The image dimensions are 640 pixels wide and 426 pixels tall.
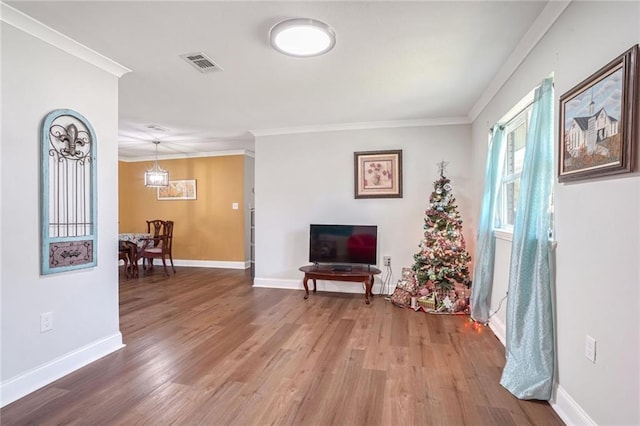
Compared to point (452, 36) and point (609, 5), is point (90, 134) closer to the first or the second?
point (452, 36)

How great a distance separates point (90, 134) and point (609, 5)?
329 cm

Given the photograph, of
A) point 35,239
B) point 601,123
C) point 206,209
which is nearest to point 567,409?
point 601,123

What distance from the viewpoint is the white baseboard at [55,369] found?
6.40 feet

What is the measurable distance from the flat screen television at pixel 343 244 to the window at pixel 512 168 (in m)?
1.56

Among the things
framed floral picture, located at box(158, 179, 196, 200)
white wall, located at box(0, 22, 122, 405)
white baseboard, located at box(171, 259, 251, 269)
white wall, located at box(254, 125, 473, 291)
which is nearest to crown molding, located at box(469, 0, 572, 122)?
white wall, located at box(254, 125, 473, 291)

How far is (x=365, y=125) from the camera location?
14.8 ft

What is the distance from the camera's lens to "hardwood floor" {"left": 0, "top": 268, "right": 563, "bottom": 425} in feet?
5.98

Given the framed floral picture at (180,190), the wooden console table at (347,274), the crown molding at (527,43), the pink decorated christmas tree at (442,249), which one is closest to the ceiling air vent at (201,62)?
the crown molding at (527,43)

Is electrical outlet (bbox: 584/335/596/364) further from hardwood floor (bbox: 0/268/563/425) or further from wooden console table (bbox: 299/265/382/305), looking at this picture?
wooden console table (bbox: 299/265/382/305)

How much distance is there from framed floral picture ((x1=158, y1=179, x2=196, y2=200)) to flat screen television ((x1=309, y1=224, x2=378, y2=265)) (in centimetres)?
347

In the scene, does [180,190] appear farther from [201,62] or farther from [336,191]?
[201,62]

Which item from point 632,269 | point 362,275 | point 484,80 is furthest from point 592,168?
point 362,275

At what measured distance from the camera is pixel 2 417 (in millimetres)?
1800

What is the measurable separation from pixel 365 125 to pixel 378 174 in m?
0.72
